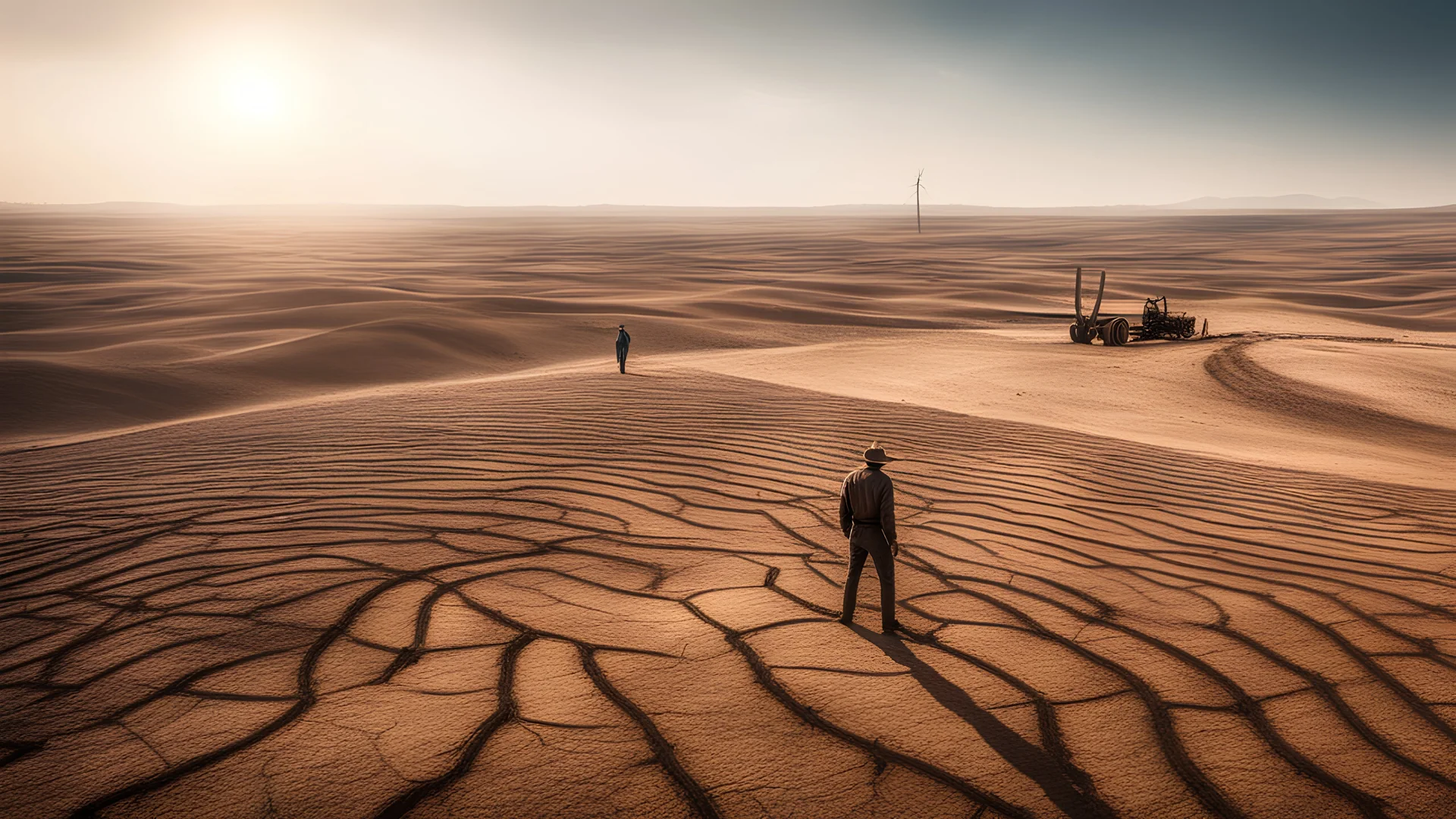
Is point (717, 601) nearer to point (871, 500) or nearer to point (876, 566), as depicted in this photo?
point (876, 566)

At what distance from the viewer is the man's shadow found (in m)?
3.10

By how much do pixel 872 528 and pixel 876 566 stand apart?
0.68 feet

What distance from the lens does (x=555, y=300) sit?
2734 cm

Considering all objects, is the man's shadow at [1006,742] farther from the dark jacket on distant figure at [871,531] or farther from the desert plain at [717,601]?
the dark jacket on distant figure at [871,531]

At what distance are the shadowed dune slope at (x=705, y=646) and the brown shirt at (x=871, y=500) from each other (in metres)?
0.58

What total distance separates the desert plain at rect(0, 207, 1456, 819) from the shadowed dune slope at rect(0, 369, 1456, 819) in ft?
0.07

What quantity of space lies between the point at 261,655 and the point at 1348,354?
18.2m

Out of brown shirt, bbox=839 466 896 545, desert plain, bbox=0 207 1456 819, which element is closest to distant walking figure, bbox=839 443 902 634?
brown shirt, bbox=839 466 896 545

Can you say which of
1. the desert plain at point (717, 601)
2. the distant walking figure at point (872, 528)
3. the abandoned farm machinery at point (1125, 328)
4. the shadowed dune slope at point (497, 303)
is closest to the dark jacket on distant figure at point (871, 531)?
the distant walking figure at point (872, 528)

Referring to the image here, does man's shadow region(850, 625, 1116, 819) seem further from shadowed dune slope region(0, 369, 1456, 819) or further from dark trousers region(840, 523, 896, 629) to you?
dark trousers region(840, 523, 896, 629)

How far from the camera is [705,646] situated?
4.22 m

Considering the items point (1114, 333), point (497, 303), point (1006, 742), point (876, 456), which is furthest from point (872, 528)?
point (497, 303)

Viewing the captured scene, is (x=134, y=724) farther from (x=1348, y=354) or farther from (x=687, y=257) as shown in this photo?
(x=687, y=257)

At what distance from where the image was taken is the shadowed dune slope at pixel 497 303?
15234mm
